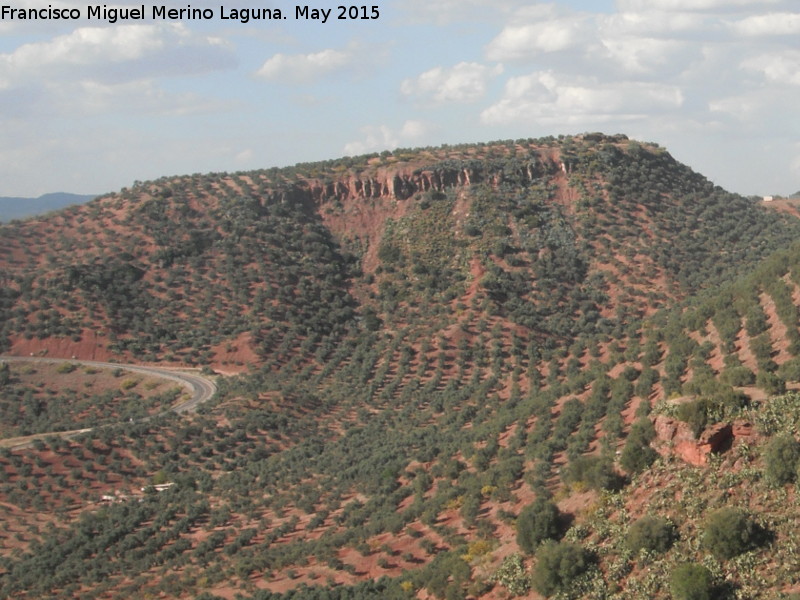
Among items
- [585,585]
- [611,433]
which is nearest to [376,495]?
[611,433]

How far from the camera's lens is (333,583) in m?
30.7

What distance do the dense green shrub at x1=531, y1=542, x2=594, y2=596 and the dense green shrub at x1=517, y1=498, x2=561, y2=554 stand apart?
5.11ft

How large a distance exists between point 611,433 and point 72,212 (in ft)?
216

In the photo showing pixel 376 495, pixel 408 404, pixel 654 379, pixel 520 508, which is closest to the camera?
pixel 520 508

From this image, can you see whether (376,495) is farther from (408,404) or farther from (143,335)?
(143,335)

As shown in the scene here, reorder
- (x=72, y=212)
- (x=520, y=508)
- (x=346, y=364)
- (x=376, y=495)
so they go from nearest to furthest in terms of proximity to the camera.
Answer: (x=520, y=508) < (x=376, y=495) < (x=346, y=364) < (x=72, y=212)

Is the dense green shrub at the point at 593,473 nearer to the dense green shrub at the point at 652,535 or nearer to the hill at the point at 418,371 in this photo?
the hill at the point at 418,371

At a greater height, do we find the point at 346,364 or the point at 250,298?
the point at 250,298

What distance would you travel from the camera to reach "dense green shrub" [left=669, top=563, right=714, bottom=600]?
20.8 m

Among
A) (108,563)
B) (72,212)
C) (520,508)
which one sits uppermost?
(72,212)

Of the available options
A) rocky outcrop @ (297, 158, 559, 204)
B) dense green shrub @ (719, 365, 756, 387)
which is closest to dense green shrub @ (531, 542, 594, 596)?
dense green shrub @ (719, 365, 756, 387)

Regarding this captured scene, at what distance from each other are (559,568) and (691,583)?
3.63 m

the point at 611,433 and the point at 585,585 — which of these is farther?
the point at 611,433

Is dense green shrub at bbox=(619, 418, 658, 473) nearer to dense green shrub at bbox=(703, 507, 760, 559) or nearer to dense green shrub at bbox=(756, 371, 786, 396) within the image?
dense green shrub at bbox=(756, 371, 786, 396)
